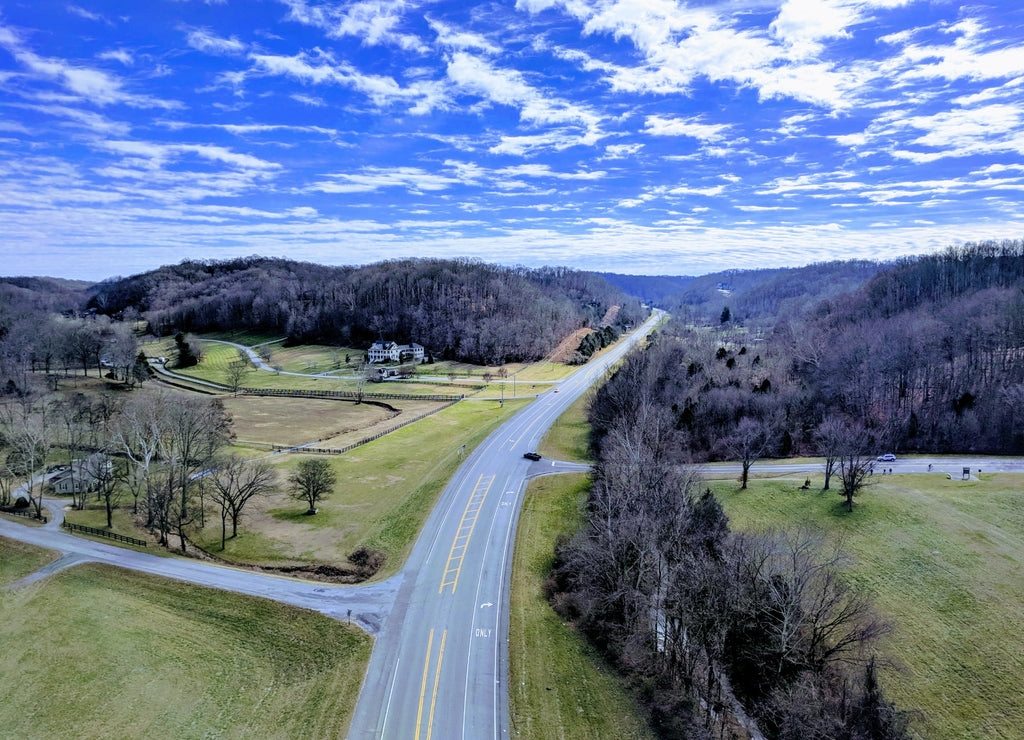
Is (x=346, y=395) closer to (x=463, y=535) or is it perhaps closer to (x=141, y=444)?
(x=141, y=444)

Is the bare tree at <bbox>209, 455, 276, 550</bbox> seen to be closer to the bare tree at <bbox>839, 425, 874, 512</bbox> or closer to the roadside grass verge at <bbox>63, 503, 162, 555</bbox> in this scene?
the roadside grass verge at <bbox>63, 503, 162, 555</bbox>

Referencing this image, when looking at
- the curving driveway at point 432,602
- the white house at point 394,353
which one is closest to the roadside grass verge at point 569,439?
the curving driveway at point 432,602

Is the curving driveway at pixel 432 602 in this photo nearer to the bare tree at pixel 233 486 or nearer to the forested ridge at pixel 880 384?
the bare tree at pixel 233 486

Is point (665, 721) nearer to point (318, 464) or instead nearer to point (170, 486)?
point (318, 464)

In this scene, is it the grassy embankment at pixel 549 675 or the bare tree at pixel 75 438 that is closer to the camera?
the grassy embankment at pixel 549 675

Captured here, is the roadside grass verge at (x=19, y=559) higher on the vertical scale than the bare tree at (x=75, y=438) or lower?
lower
